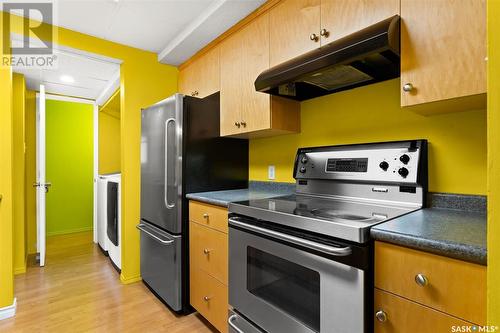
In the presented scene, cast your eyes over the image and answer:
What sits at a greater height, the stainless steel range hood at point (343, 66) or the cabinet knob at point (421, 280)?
the stainless steel range hood at point (343, 66)

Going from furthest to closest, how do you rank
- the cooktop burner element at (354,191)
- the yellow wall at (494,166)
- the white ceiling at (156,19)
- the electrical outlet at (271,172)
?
1. the electrical outlet at (271,172)
2. the white ceiling at (156,19)
3. the cooktop burner element at (354,191)
4. the yellow wall at (494,166)

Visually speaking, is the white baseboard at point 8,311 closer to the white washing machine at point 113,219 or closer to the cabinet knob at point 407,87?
the white washing machine at point 113,219

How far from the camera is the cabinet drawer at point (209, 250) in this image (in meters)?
1.62

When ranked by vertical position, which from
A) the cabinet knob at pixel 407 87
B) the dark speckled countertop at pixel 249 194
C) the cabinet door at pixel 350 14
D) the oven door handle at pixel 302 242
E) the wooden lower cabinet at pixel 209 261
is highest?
the cabinet door at pixel 350 14

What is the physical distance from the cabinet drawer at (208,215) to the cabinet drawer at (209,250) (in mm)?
36

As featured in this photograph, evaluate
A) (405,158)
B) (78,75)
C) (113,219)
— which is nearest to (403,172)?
(405,158)

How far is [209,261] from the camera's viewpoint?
1738mm

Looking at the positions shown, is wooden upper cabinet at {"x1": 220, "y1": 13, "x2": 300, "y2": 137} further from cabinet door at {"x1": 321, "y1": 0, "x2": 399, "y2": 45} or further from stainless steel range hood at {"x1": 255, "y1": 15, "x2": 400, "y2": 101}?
cabinet door at {"x1": 321, "y1": 0, "x2": 399, "y2": 45}

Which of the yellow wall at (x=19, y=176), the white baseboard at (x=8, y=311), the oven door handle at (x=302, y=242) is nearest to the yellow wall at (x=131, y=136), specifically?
the white baseboard at (x=8, y=311)

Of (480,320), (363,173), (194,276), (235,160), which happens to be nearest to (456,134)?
(363,173)

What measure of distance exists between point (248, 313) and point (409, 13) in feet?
5.36

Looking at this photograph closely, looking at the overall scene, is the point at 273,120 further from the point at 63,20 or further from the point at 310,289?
the point at 63,20

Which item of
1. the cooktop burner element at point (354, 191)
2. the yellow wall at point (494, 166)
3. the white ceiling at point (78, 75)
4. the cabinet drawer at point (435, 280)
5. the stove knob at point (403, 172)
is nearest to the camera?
the yellow wall at point (494, 166)

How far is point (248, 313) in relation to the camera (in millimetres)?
1391
